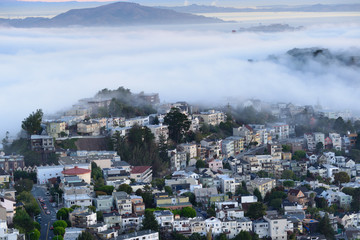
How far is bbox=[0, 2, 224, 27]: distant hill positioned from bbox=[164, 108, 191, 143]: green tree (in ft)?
39.9

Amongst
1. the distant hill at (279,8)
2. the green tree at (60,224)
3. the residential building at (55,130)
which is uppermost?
the distant hill at (279,8)

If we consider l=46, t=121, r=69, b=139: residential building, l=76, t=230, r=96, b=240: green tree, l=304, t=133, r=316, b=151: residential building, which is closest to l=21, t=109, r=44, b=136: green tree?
l=46, t=121, r=69, b=139: residential building

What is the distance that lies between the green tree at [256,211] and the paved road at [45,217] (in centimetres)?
283

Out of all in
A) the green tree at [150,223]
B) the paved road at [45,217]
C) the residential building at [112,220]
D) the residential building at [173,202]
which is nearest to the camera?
the paved road at [45,217]

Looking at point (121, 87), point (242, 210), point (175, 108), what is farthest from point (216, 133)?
point (242, 210)

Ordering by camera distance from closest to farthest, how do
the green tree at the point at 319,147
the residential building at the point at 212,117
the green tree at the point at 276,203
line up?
the green tree at the point at 276,203 < the green tree at the point at 319,147 < the residential building at the point at 212,117

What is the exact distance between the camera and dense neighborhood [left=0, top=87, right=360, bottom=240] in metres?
11.5

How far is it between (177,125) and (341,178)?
3608 millimetres

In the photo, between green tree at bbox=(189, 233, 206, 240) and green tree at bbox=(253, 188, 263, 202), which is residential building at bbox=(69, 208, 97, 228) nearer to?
green tree at bbox=(189, 233, 206, 240)

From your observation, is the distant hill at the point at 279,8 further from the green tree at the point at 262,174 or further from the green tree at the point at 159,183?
the green tree at the point at 159,183

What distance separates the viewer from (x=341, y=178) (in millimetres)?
15039

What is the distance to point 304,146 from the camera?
1792cm

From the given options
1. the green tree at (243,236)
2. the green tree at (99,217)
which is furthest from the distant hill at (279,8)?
the green tree at (243,236)

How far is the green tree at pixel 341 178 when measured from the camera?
15.0 metres
